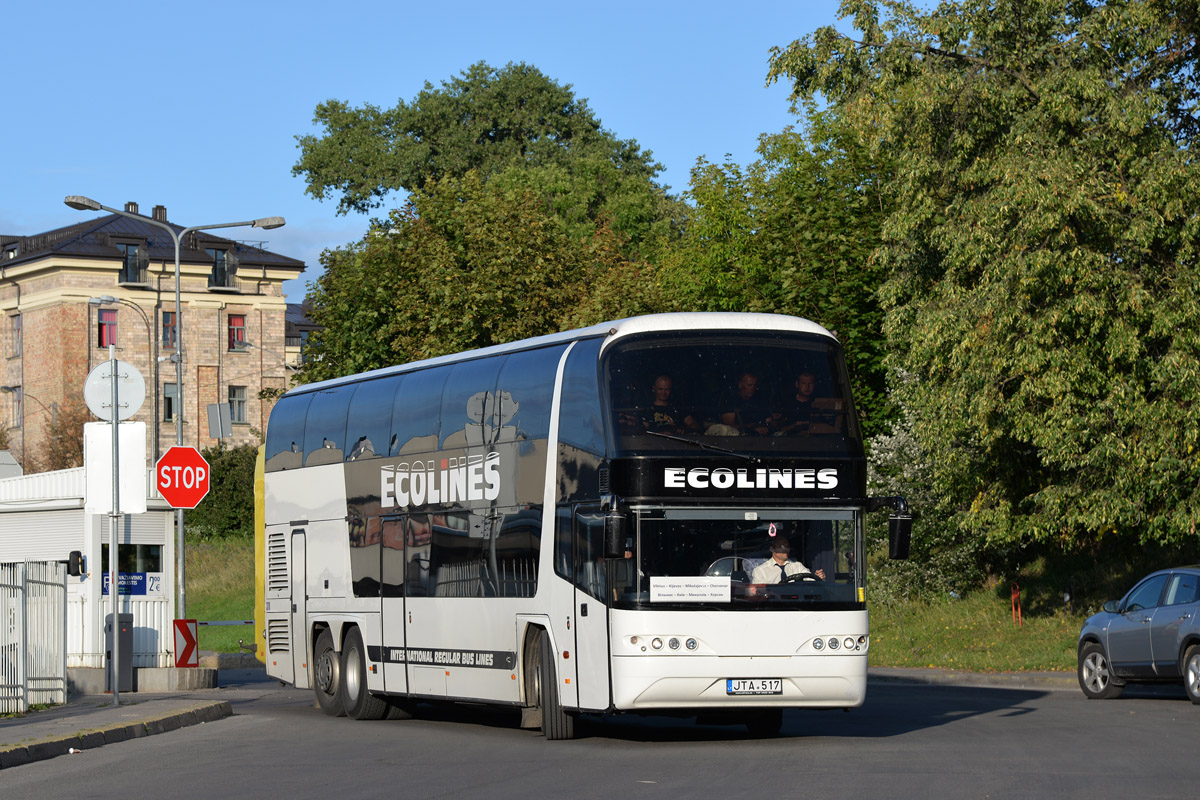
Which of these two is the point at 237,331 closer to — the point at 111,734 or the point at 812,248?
the point at 812,248

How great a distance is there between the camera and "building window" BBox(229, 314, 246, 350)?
3383 inches

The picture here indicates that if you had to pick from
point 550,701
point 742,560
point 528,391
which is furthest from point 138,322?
point 742,560

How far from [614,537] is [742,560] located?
1.41m

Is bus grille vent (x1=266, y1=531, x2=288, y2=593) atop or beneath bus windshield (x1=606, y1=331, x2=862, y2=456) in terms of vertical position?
beneath

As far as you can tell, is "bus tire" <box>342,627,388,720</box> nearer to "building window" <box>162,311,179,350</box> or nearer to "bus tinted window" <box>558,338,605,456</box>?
"bus tinted window" <box>558,338,605,456</box>

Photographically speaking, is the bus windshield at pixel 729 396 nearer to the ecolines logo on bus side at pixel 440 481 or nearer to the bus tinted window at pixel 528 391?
the bus tinted window at pixel 528 391

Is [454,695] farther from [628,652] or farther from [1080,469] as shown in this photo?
[1080,469]

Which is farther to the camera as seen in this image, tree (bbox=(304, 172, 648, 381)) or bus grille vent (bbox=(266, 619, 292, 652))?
tree (bbox=(304, 172, 648, 381))

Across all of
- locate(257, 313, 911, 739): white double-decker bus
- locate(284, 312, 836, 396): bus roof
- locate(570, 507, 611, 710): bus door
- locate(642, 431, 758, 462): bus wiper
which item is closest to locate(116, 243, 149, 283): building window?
locate(257, 313, 911, 739): white double-decker bus

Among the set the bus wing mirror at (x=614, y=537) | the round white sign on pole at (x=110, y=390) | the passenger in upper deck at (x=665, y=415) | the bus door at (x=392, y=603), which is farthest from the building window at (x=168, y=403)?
the bus wing mirror at (x=614, y=537)

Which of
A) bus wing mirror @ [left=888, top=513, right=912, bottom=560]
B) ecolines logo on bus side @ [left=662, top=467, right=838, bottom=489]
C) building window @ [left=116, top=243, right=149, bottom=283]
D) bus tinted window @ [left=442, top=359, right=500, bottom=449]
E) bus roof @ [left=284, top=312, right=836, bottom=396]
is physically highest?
building window @ [left=116, top=243, right=149, bottom=283]

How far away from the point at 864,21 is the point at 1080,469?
7885 millimetres

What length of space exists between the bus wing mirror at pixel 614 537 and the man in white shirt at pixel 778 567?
1.44 metres

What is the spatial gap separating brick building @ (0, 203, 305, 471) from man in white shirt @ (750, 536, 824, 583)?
213 ft
